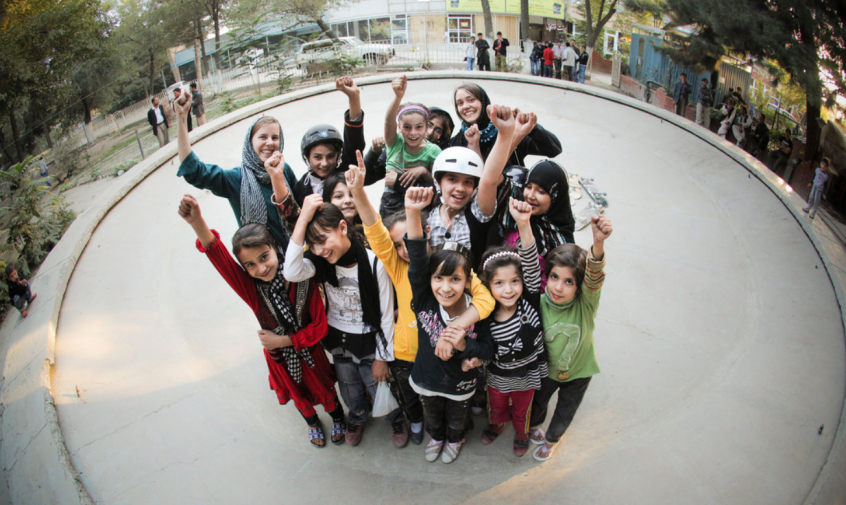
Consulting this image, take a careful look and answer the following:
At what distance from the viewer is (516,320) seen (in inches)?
107

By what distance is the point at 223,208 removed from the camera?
677 centimetres

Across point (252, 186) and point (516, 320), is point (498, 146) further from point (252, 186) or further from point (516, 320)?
point (252, 186)

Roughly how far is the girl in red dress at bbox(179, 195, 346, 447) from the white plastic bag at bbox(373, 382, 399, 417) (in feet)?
1.30

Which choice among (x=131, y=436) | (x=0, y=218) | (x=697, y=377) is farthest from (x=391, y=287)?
(x=0, y=218)

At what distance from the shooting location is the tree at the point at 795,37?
7.30m

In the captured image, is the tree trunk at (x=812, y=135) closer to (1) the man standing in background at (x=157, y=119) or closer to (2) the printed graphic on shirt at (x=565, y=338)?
(2) the printed graphic on shirt at (x=565, y=338)

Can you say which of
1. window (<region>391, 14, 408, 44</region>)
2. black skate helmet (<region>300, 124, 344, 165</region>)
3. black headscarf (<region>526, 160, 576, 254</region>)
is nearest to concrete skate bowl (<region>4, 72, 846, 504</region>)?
black headscarf (<region>526, 160, 576, 254</region>)

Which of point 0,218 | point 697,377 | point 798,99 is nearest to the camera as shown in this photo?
point 697,377

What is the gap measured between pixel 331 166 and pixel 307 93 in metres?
7.25

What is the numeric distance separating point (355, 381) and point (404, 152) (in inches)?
72.3

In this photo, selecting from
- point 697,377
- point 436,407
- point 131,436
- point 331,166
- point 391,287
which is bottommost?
point 697,377

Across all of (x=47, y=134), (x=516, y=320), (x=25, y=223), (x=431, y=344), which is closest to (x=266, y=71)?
(x=47, y=134)

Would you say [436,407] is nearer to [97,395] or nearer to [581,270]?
[581,270]

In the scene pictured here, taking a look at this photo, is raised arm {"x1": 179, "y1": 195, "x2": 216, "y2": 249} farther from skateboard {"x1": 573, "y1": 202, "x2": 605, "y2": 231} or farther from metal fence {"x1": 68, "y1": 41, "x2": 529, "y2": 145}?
metal fence {"x1": 68, "y1": 41, "x2": 529, "y2": 145}
